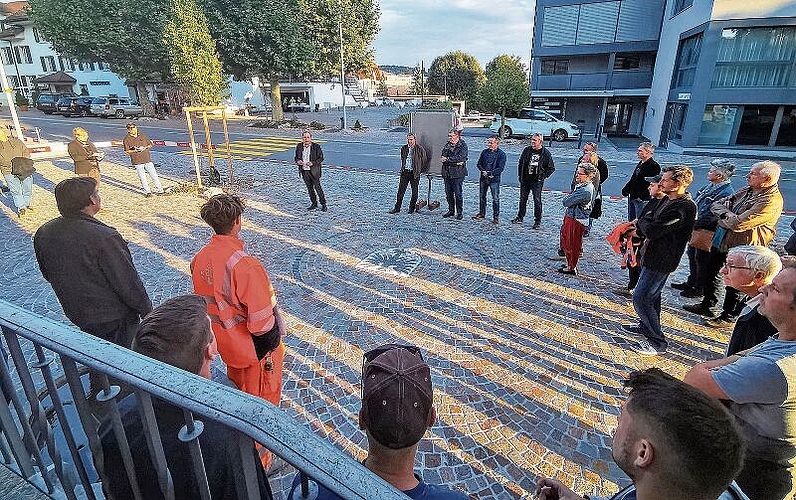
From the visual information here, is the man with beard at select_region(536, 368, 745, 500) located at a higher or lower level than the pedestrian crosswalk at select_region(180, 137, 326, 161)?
higher

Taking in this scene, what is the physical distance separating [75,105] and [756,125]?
47.0 meters

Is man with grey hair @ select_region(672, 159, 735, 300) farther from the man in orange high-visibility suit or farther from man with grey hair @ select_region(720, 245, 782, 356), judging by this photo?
the man in orange high-visibility suit

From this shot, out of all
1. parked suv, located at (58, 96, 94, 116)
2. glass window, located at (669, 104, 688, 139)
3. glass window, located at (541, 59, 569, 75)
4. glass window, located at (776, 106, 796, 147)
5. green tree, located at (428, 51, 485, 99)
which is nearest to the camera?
glass window, located at (776, 106, 796, 147)

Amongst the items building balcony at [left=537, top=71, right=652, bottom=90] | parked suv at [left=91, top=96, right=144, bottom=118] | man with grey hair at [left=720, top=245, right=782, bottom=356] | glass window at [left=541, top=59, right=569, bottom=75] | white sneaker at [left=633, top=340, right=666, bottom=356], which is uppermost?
glass window at [left=541, top=59, right=569, bottom=75]

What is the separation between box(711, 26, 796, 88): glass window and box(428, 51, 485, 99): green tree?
133ft

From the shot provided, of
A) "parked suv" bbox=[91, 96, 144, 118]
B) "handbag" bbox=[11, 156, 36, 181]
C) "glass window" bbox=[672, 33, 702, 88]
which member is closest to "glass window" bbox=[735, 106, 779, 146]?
"glass window" bbox=[672, 33, 702, 88]

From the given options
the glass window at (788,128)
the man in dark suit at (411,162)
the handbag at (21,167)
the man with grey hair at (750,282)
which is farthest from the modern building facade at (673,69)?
the handbag at (21,167)

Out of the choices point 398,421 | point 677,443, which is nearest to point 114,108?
point 398,421

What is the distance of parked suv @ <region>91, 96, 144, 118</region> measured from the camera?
110 feet

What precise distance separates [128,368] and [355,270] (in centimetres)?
587

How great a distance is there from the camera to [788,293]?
224 centimetres

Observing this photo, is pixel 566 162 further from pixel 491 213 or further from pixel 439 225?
pixel 439 225

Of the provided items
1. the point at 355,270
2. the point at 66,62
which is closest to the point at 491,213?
the point at 355,270

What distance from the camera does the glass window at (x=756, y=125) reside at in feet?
64.8
